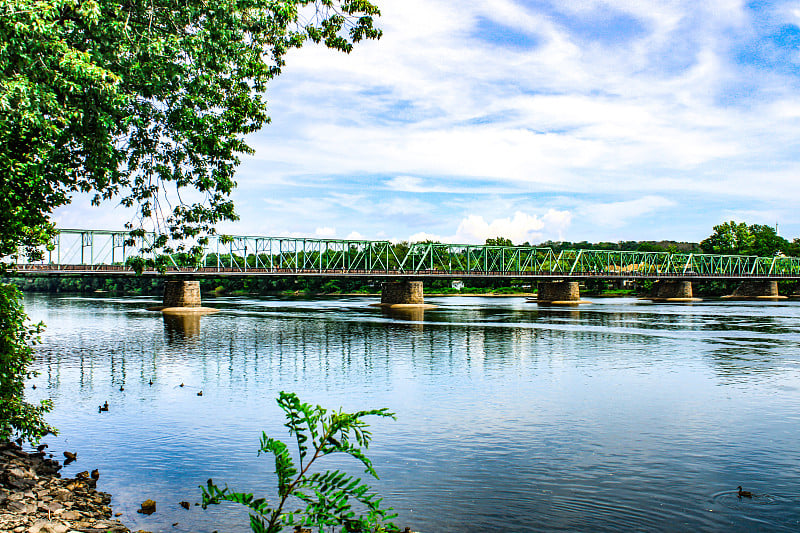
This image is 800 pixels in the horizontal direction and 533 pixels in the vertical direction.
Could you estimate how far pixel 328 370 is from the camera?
39.4 meters

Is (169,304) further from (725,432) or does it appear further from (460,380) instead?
(725,432)

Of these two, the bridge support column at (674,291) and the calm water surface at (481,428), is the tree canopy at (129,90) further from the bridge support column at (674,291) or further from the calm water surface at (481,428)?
the bridge support column at (674,291)

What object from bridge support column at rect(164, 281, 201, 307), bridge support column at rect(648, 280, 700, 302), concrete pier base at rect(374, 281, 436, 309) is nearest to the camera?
bridge support column at rect(164, 281, 201, 307)

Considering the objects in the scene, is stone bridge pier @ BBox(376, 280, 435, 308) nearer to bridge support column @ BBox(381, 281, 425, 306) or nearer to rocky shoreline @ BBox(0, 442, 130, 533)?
bridge support column @ BBox(381, 281, 425, 306)

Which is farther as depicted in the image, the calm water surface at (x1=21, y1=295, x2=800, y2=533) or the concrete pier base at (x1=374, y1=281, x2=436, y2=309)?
the concrete pier base at (x1=374, y1=281, x2=436, y2=309)

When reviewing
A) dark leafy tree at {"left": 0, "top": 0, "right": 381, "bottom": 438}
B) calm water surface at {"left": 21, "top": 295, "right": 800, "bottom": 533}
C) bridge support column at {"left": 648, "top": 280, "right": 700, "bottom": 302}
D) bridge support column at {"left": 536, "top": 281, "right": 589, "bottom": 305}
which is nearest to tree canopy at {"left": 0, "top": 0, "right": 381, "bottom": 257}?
dark leafy tree at {"left": 0, "top": 0, "right": 381, "bottom": 438}

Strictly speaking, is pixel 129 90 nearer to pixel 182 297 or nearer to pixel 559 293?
pixel 182 297

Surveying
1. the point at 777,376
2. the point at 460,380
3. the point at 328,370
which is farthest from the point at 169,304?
the point at 777,376

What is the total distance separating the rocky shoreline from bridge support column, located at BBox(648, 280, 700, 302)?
18747 centimetres

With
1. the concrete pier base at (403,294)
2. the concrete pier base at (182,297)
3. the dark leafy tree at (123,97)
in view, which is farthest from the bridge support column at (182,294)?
the dark leafy tree at (123,97)

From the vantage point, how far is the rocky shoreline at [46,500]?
38.6 ft

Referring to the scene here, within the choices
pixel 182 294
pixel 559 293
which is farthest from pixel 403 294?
pixel 559 293

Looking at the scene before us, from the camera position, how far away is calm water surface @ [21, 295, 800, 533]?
14859 millimetres

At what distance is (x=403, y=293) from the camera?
465ft
